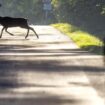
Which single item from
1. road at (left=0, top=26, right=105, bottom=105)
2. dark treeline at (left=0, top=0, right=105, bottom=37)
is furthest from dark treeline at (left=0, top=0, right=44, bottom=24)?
road at (left=0, top=26, right=105, bottom=105)

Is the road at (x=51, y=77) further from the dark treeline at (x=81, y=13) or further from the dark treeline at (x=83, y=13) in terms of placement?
the dark treeline at (x=83, y=13)

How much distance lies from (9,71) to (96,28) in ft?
239

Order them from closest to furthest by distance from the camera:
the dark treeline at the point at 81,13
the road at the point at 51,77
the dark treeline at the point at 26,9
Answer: the road at the point at 51,77 → the dark treeline at the point at 81,13 → the dark treeline at the point at 26,9

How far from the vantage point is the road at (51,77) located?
32.1 feet

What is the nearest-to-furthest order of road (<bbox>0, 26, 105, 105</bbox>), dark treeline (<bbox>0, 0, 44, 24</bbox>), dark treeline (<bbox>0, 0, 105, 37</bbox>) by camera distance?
road (<bbox>0, 26, 105, 105</bbox>) < dark treeline (<bbox>0, 0, 105, 37</bbox>) < dark treeline (<bbox>0, 0, 44, 24</bbox>)

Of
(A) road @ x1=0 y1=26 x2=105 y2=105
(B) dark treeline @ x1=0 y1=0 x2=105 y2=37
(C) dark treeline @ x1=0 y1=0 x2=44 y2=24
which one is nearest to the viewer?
(A) road @ x1=0 y1=26 x2=105 y2=105

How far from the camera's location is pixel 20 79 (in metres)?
12.2

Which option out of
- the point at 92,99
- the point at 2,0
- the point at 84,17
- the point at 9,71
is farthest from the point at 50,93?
the point at 2,0

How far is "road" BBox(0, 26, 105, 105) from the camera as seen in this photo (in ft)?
32.1

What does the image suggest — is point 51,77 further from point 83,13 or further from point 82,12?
point 83,13

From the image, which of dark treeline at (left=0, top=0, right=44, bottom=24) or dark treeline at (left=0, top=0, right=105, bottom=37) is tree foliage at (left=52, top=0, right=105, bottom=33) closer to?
dark treeline at (left=0, top=0, right=105, bottom=37)

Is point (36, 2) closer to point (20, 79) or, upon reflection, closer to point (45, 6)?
point (45, 6)

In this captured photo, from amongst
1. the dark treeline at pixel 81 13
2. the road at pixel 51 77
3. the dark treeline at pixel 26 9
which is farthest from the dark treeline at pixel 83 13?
the road at pixel 51 77

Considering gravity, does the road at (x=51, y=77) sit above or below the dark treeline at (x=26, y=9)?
above
